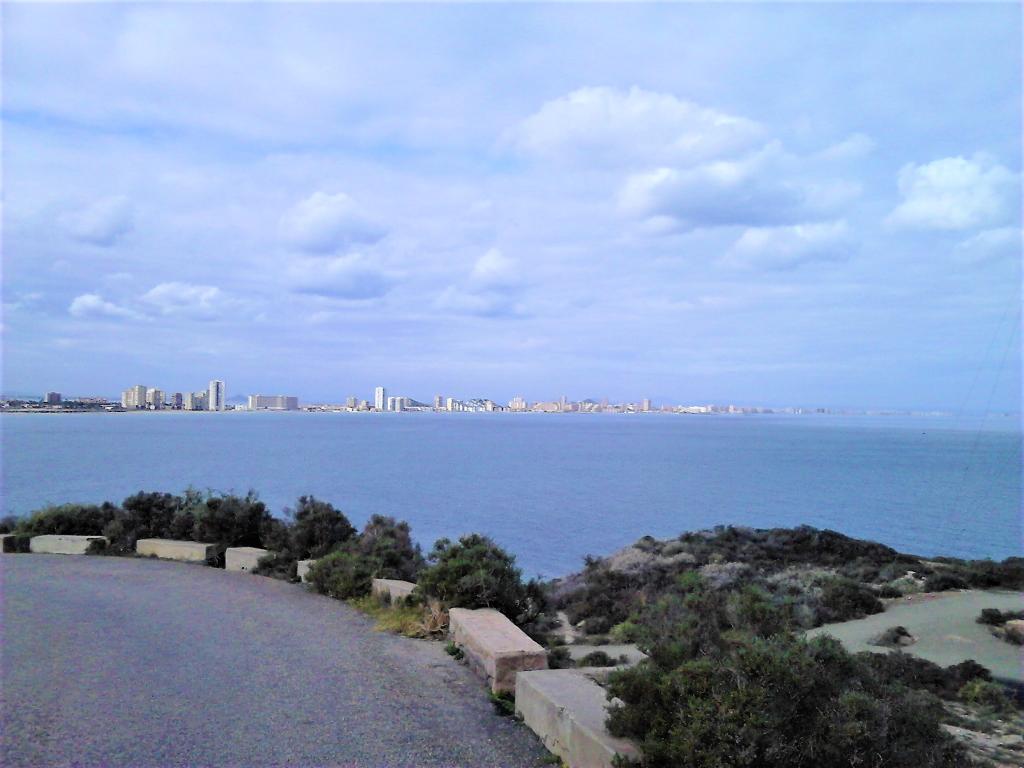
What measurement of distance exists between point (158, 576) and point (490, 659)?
7108 millimetres

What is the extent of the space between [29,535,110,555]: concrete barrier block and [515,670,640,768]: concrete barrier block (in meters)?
11.0

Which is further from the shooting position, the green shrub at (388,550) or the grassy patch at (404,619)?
the green shrub at (388,550)

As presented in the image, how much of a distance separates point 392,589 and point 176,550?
222 inches

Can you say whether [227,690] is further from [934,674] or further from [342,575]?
[934,674]

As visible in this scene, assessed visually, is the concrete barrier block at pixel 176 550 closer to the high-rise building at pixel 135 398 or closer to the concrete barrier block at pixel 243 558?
the concrete barrier block at pixel 243 558

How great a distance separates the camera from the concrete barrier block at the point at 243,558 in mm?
12727

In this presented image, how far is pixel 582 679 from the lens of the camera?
6090mm

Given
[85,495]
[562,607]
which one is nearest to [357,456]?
[85,495]

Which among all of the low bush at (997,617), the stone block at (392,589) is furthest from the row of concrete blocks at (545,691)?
the low bush at (997,617)

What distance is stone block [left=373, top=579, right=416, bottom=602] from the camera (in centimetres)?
971

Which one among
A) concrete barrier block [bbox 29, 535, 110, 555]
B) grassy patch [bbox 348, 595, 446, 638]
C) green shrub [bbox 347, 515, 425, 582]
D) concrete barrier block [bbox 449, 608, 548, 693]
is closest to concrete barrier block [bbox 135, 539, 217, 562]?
concrete barrier block [bbox 29, 535, 110, 555]

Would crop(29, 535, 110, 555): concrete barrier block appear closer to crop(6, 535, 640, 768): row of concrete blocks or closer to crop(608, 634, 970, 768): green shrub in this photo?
crop(6, 535, 640, 768): row of concrete blocks

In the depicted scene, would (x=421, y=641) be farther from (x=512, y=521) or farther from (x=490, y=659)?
(x=512, y=521)

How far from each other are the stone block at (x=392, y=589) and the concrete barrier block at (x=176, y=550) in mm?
4403
